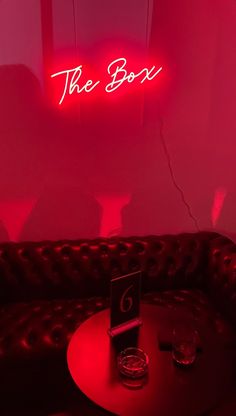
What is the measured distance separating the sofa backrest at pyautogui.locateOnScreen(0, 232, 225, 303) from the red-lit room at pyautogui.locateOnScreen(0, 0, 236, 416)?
1cm

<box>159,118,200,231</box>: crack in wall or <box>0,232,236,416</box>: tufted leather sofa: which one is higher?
<box>159,118,200,231</box>: crack in wall

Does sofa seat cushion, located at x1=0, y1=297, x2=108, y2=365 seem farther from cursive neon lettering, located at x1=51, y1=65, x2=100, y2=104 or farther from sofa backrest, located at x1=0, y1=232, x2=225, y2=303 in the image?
cursive neon lettering, located at x1=51, y1=65, x2=100, y2=104

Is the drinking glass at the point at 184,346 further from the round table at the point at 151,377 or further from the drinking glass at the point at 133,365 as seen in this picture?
the drinking glass at the point at 133,365

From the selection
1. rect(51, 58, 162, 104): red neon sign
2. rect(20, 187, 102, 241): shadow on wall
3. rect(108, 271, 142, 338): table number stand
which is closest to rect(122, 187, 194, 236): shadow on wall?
rect(20, 187, 102, 241): shadow on wall

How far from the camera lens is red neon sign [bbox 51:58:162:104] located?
2.55 meters

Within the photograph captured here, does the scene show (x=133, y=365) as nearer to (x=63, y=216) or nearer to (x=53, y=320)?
(x=53, y=320)

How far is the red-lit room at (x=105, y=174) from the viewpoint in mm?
2443

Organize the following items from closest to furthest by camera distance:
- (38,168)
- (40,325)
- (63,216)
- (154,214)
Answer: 1. (40,325)
2. (38,168)
3. (63,216)
4. (154,214)

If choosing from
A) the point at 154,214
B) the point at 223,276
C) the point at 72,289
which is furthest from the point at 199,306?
the point at 72,289

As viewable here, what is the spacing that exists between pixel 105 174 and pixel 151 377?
1.68m

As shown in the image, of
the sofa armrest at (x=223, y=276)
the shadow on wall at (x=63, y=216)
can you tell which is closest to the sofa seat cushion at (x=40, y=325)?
the shadow on wall at (x=63, y=216)

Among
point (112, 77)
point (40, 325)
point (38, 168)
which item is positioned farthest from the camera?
point (38, 168)

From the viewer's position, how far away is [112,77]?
2621mm

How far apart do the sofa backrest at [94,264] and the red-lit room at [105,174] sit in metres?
0.01
